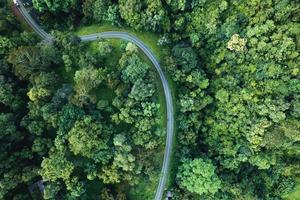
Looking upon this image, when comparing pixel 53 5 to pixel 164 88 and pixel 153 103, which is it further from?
pixel 153 103

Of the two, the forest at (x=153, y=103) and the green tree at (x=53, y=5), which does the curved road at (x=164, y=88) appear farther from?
the green tree at (x=53, y=5)

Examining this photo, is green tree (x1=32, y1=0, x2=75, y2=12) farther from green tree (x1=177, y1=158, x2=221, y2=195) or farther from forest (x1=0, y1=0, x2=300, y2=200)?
green tree (x1=177, y1=158, x2=221, y2=195)

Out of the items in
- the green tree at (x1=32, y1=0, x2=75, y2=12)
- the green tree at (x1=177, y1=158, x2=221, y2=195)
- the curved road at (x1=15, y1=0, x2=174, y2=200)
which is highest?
the green tree at (x1=32, y1=0, x2=75, y2=12)

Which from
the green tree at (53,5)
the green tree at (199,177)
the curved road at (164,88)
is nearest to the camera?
the green tree at (199,177)

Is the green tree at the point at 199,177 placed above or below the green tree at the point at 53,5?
below

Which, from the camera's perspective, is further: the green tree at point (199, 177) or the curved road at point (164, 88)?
the curved road at point (164, 88)

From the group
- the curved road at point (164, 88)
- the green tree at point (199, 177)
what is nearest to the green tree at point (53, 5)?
the curved road at point (164, 88)

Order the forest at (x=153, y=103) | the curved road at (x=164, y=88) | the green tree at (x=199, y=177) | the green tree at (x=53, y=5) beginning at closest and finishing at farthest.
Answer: the forest at (x=153, y=103) < the green tree at (x=199, y=177) < the curved road at (x=164, y=88) < the green tree at (x=53, y=5)

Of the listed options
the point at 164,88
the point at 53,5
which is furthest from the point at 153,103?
the point at 53,5

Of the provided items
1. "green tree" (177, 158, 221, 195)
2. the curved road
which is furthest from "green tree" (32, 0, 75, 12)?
"green tree" (177, 158, 221, 195)
